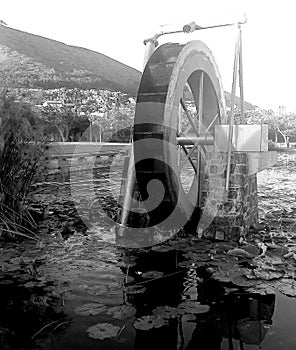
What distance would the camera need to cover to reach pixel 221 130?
5012 mm

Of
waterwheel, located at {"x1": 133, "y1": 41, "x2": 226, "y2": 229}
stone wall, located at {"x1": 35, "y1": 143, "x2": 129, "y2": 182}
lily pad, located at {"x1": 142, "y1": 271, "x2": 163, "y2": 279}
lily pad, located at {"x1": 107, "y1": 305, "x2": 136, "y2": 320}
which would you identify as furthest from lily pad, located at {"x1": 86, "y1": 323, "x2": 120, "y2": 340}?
stone wall, located at {"x1": 35, "y1": 143, "x2": 129, "y2": 182}

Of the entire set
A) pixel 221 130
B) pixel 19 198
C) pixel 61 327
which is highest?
pixel 221 130

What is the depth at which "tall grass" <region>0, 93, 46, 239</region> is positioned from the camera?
4.45 meters

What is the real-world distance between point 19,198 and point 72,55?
75218mm

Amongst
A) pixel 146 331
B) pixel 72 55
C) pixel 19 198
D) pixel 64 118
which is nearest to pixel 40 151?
pixel 19 198

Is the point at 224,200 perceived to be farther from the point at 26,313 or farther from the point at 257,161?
the point at 26,313

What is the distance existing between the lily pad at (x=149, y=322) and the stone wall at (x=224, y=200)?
Result: 86.3 inches

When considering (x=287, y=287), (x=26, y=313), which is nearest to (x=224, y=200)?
(x=287, y=287)

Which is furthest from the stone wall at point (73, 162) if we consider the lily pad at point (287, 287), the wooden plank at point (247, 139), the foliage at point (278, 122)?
the foliage at point (278, 122)

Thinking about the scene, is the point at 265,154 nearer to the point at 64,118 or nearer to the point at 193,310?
the point at 193,310

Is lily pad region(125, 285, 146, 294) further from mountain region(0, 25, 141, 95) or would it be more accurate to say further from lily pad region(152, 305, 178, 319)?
mountain region(0, 25, 141, 95)

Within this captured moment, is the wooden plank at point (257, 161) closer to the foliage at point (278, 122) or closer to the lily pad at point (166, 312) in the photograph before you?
the lily pad at point (166, 312)

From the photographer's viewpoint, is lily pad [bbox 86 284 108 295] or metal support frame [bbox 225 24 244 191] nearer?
lily pad [bbox 86 284 108 295]

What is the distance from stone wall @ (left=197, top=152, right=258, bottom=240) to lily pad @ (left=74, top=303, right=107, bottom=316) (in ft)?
7.28
